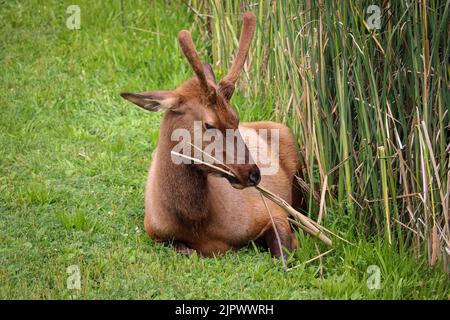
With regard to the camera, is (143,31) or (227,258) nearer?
(227,258)

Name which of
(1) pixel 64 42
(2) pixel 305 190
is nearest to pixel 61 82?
(1) pixel 64 42

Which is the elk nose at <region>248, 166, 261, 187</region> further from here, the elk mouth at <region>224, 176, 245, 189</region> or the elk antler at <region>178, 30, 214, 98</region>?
the elk antler at <region>178, 30, 214, 98</region>

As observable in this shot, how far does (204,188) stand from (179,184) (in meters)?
0.18

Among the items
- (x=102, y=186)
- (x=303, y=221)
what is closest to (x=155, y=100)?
(x=303, y=221)

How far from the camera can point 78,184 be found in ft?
25.0

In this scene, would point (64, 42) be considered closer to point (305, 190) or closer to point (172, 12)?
point (172, 12)

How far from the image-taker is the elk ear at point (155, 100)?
602 cm

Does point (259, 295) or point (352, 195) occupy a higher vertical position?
point (352, 195)

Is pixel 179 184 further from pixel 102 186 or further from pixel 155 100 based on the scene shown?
pixel 102 186

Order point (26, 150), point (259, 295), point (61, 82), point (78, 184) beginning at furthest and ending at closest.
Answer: point (61, 82), point (26, 150), point (78, 184), point (259, 295)

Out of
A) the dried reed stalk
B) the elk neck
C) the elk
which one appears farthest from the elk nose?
the elk neck

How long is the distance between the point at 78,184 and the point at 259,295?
8.00 ft

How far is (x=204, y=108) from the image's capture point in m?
6.08

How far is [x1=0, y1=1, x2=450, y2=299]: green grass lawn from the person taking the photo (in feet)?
19.2
